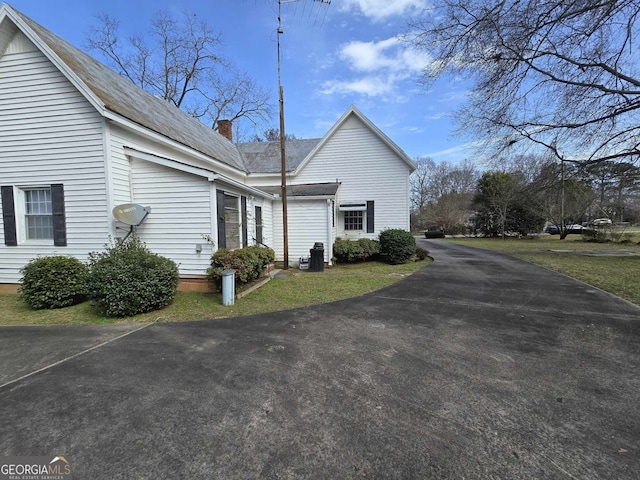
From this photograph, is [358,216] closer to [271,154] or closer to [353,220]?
[353,220]

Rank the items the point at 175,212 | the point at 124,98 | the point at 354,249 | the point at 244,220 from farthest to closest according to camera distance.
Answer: the point at 354,249
the point at 244,220
the point at 124,98
the point at 175,212

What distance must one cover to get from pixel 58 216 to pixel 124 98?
407 cm

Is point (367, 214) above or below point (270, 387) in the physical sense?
above

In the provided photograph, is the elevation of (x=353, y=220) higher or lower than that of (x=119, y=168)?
lower

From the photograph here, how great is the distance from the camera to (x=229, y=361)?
3.91 metres

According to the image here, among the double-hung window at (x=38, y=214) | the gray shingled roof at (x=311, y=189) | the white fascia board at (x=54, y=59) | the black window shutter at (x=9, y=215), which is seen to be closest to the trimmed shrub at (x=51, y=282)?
the double-hung window at (x=38, y=214)

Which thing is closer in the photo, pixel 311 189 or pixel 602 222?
pixel 311 189

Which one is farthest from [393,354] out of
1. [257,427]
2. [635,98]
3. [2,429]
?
[635,98]

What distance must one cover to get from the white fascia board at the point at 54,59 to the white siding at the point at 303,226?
7229 mm

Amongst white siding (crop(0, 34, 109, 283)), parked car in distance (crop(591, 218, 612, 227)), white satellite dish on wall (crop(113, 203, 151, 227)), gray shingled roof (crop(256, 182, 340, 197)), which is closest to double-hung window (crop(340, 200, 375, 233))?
gray shingled roof (crop(256, 182, 340, 197))

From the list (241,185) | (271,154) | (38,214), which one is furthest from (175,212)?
(271,154)

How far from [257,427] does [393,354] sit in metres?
2.20

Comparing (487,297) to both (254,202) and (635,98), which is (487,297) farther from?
(635,98)

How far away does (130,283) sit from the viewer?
19.7ft
